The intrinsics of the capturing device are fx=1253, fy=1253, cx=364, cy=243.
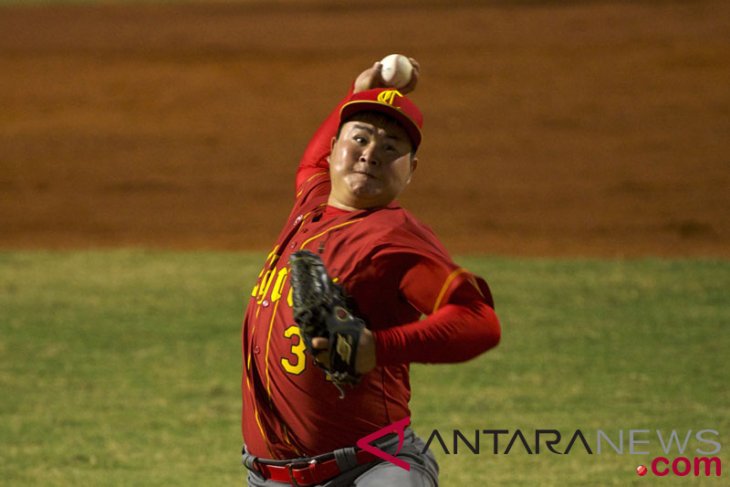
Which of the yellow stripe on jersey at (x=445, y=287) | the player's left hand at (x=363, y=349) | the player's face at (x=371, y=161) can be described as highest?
the player's face at (x=371, y=161)

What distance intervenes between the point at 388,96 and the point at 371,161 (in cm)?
19

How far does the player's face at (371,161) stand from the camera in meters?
2.91

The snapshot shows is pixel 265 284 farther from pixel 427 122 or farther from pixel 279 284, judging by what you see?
pixel 427 122

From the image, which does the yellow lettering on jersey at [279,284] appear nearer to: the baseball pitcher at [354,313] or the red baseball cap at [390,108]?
the baseball pitcher at [354,313]

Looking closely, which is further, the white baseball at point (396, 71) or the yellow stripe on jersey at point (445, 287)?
the white baseball at point (396, 71)

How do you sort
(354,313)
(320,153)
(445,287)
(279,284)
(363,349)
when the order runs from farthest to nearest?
(320,153)
(279,284)
(354,313)
(445,287)
(363,349)

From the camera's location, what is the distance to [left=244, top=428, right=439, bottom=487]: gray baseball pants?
289cm

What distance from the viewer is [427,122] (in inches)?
583

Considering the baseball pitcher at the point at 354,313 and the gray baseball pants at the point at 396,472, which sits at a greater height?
the baseball pitcher at the point at 354,313

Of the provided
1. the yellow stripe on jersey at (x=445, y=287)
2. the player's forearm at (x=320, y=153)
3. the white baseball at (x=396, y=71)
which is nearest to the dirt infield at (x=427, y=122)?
the player's forearm at (x=320, y=153)

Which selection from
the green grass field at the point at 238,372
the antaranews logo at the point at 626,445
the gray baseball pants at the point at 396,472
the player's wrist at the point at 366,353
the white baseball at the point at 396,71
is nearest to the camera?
the player's wrist at the point at 366,353

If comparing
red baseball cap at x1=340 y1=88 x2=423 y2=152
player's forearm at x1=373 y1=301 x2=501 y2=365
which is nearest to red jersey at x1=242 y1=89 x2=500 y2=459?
player's forearm at x1=373 y1=301 x2=501 y2=365

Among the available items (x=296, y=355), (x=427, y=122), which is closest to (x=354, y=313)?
(x=296, y=355)

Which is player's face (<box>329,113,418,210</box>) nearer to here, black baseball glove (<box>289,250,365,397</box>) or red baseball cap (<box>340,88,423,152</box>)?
red baseball cap (<box>340,88,423,152</box>)
